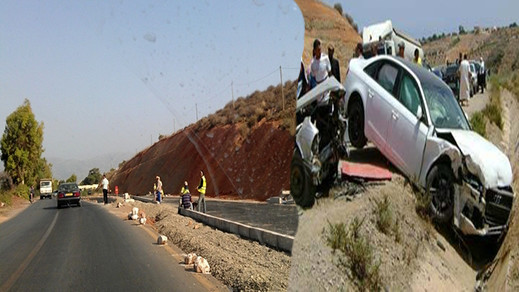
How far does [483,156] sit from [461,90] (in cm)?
31

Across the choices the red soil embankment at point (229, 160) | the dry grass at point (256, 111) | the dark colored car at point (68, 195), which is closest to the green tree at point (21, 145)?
the red soil embankment at point (229, 160)

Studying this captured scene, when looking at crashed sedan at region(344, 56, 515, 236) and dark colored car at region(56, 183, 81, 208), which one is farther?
dark colored car at region(56, 183, 81, 208)

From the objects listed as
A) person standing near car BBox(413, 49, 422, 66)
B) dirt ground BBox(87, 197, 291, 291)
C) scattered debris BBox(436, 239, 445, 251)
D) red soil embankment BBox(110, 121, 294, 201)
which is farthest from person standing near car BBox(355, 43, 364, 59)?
dirt ground BBox(87, 197, 291, 291)

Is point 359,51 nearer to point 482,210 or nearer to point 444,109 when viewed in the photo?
point 444,109

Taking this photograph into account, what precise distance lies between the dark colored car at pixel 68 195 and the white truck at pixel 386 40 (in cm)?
2305

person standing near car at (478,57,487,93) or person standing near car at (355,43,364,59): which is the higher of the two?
person standing near car at (355,43,364,59)

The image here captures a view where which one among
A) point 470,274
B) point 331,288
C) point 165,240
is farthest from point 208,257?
point 470,274

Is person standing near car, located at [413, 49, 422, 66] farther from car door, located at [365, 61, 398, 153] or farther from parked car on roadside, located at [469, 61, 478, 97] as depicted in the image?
parked car on roadside, located at [469, 61, 478, 97]

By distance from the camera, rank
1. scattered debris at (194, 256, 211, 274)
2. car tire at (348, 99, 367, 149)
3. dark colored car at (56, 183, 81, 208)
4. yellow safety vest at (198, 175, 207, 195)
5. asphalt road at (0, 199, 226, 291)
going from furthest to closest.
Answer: dark colored car at (56, 183, 81, 208) < scattered debris at (194, 256, 211, 274) < asphalt road at (0, 199, 226, 291) < yellow safety vest at (198, 175, 207, 195) < car tire at (348, 99, 367, 149)

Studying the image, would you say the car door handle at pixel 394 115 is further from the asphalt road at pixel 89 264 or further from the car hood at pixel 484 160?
the asphalt road at pixel 89 264

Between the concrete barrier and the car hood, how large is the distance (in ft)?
14.1

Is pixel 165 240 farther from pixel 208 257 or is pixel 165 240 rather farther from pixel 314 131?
pixel 314 131

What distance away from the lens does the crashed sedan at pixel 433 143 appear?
1.69 m

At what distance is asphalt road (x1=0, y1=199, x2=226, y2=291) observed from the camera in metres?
5.46
